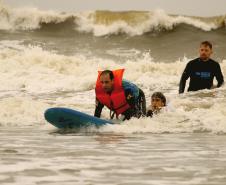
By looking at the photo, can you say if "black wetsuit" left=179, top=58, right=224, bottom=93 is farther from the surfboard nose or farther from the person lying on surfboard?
the surfboard nose

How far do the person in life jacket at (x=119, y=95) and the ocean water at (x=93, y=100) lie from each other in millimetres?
225

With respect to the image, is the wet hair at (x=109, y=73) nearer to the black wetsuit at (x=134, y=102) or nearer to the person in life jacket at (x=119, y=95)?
the person in life jacket at (x=119, y=95)

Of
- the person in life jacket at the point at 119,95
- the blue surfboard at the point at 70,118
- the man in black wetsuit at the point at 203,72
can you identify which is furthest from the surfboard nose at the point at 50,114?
the man in black wetsuit at the point at 203,72

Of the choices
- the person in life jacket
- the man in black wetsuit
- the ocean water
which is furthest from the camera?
the man in black wetsuit

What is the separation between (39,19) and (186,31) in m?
6.89

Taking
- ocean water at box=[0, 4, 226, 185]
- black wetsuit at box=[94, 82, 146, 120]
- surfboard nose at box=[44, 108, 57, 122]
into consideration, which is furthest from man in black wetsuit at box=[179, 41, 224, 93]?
surfboard nose at box=[44, 108, 57, 122]

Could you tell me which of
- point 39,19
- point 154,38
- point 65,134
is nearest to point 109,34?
point 154,38

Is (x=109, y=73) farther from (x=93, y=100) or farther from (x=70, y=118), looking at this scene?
(x=93, y=100)

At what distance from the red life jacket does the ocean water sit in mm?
303

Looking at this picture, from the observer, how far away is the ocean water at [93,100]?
4184 millimetres

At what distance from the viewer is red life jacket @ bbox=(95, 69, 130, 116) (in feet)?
24.2

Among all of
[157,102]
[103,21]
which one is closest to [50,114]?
[157,102]

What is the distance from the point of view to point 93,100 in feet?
40.6

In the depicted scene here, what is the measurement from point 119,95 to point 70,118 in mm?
694
